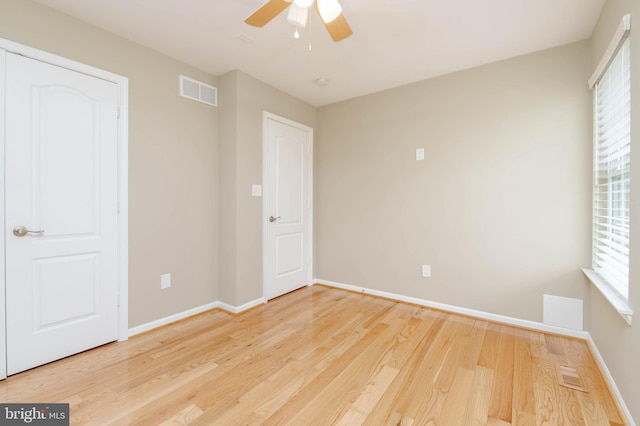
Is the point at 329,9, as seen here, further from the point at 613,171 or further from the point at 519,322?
the point at 519,322

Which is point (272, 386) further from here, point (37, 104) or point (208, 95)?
point (208, 95)

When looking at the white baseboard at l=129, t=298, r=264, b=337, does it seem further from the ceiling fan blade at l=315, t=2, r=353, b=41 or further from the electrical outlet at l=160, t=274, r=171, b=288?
the ceiling fan blade at l=315, t=2, r=353, b=41

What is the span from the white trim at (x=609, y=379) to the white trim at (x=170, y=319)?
10.5 feet

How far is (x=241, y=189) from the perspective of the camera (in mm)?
3066

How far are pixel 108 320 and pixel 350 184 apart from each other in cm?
287

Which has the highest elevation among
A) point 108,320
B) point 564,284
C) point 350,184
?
point 350,184

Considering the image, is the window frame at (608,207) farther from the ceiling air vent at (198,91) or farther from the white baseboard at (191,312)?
the ceiling air vent at (198,91)

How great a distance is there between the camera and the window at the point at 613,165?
5.66 ft

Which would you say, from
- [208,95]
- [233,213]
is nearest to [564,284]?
[233,213]

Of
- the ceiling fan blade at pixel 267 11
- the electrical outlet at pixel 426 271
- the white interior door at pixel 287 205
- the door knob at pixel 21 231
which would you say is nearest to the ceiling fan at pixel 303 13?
the ceiling fan blade at pixel 267 11

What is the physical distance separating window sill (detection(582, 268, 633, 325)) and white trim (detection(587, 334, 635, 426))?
1.56ft

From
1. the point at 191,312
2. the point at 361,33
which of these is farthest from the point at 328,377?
the point at 361,33

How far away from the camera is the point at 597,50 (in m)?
2.22

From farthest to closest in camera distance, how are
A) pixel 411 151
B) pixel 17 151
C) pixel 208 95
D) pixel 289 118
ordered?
pixel 289 118 < pixel 411 151 < pixel 208 95 < pixel 17 151
